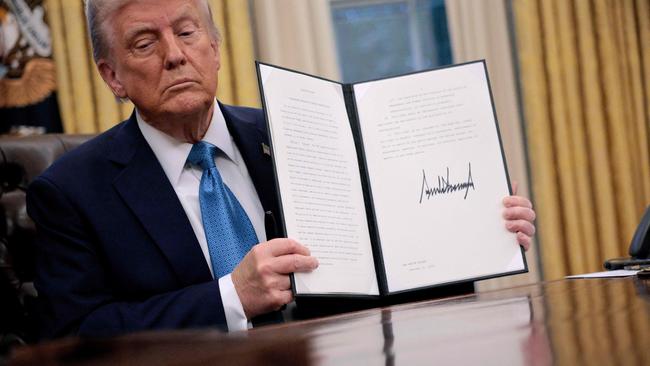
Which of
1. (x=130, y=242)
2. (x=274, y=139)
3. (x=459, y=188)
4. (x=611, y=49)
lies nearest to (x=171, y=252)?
(x=130, y=242)

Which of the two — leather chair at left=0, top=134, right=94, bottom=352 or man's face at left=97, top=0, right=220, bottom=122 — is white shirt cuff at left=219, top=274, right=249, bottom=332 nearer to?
man's face at left=97, top=0, right=220, bottom=122

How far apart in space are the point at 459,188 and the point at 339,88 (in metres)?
0.32

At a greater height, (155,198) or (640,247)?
(155,198)

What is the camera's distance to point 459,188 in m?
1.64

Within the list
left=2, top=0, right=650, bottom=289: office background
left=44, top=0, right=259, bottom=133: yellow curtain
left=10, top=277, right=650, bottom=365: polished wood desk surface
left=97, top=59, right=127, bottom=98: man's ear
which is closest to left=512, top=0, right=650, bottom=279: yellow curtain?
left=2, top=0, right=650, bottom=289: office background

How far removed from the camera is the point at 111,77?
184 centimetres

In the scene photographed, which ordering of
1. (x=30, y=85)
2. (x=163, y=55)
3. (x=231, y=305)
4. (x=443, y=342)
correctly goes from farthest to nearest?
1. (x=30, y=85)
2. (x=163, y=55)
3. (x=231, y=305)
4. (x=443, y=342)

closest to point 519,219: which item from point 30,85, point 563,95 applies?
point 563,95

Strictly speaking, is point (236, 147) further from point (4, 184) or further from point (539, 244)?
point (539, 244)

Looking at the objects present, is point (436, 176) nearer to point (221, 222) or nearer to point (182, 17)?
point (221, 222)

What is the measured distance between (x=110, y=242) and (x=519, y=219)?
840mm

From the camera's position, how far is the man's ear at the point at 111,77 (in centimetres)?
182

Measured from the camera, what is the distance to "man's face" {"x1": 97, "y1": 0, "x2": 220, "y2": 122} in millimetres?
1715
